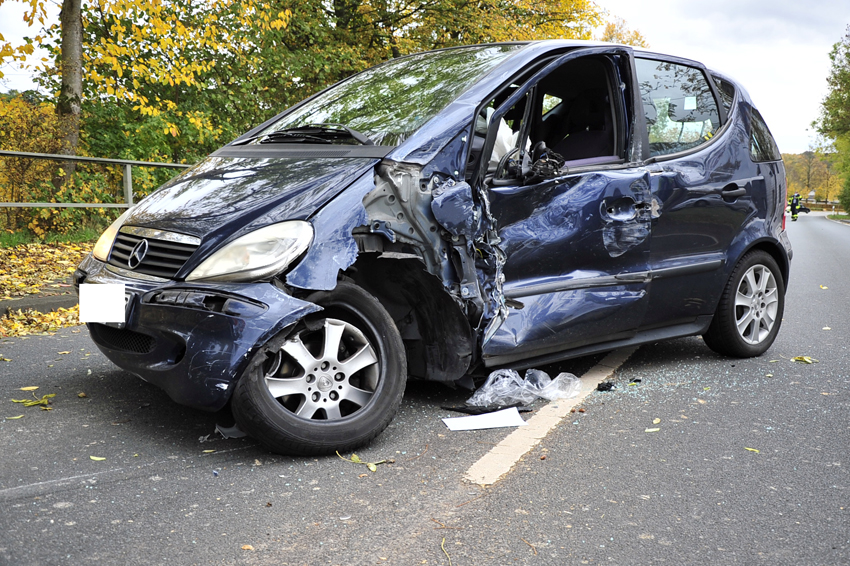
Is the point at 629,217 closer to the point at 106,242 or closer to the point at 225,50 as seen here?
the point at 106,242

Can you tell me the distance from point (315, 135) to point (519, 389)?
5.52 feet

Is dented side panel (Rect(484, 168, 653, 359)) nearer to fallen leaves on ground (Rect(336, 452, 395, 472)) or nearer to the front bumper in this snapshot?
fallen leaves on ground (Rect(336, 452, 395, 472))

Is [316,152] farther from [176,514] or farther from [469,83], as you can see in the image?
[176,514]

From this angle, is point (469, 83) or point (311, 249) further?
point (469, 83)

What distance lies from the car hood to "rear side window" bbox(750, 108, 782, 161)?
2967mm

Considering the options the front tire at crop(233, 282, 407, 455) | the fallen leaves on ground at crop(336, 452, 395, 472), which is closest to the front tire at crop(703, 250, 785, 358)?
the front tire at crop(233, 282, 407, 455)

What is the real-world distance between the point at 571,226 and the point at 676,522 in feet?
5.61

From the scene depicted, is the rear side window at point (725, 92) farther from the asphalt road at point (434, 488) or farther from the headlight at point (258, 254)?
the headlight at point (258, 254)

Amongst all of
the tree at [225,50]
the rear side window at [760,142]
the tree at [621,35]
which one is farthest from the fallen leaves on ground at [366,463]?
the tree at [621,35]

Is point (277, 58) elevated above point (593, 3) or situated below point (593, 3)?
below

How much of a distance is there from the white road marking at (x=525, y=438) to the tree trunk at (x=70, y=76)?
1008 cm

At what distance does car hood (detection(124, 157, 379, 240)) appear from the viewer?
310 cm

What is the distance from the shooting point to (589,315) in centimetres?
404

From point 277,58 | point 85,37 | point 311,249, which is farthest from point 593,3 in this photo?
point 311,249
